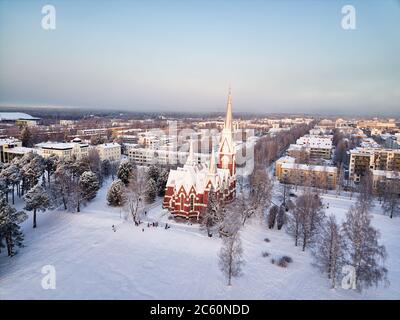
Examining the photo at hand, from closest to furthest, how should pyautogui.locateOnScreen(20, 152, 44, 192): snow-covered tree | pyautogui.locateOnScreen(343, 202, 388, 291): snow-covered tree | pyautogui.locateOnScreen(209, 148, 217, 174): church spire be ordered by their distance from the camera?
1. pyautogui.locateOnScreen(343, 202, 388, 291): snow-covered tree
2. pyautogui.locateOnScreen(209, 148, 217, 174): church spire
3. pyautogui.locateOnScreen(20, 152, 44, 192): snow-covered tree

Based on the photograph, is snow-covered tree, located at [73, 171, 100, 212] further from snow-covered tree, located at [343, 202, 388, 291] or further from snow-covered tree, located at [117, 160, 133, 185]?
snow-covered tree, located at [343, 202, 388, 291]

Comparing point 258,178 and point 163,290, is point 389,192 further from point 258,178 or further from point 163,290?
point 163,290

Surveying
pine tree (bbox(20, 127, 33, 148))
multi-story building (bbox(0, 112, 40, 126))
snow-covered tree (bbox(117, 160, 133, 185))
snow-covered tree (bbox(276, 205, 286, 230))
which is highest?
multi-story building (bbox(0, 112, 40, 126))

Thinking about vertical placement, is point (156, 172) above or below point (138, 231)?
above

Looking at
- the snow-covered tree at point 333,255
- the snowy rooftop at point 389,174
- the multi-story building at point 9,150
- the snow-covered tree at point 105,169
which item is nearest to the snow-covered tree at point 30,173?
the snow-covered tree at point 105,169

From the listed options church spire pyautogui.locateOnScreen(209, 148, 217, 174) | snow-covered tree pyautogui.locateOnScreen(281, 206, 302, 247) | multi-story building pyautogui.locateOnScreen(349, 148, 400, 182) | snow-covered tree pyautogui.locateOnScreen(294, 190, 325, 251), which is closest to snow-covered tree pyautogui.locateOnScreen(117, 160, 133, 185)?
church spire pyautogui.locateOnScreen(209, 148, 217, 174)

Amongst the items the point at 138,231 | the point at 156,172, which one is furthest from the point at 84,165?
the point at 138,231
